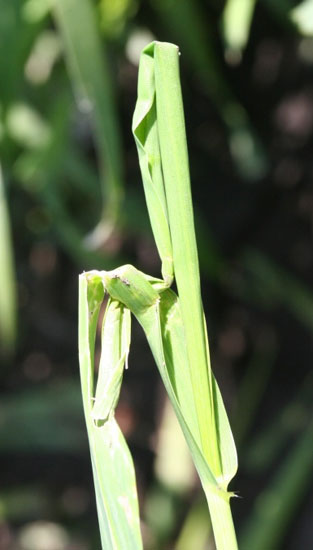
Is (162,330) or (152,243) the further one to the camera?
(152,243)

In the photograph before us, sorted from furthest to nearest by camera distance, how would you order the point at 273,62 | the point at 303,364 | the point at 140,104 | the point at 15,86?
the point at 303,364, the point at 273,62, the point at 15,86, the point at 140,104

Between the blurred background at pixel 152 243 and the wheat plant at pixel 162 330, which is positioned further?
the blurred background at pixel 152 243

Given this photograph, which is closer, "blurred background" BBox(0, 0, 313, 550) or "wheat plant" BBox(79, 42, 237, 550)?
"wheat plant" BBox(79, 42, 237, 550)

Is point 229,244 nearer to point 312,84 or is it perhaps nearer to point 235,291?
point 235,291

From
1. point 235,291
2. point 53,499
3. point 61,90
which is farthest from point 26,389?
point 61,90

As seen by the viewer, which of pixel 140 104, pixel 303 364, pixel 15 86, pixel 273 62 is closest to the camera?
Result: pixel 140 104

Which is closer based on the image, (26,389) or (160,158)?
(160,158)

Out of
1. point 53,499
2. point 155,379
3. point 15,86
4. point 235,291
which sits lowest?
point 53,499

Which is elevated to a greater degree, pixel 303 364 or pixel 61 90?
pixel 61 90
